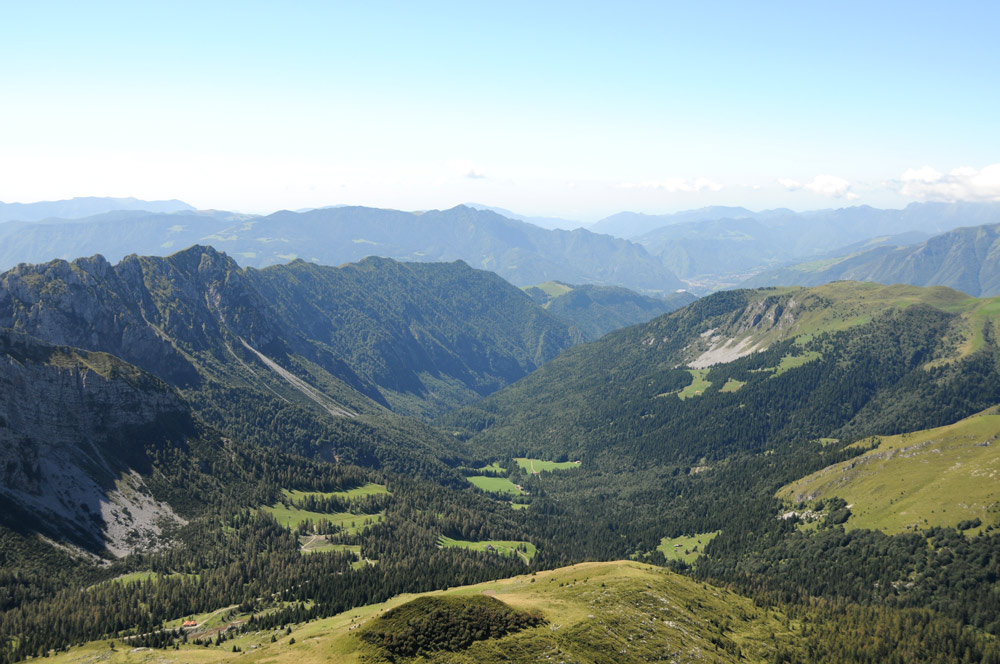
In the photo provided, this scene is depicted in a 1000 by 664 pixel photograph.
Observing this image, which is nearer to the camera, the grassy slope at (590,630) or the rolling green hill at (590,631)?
the rolling green hill at (590,631)

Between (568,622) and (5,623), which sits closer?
(568,622)

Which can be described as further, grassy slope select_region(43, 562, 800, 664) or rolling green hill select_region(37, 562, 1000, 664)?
grassy slope select_region(43, 562, 800, 664)

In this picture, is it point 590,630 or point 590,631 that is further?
point 590,630

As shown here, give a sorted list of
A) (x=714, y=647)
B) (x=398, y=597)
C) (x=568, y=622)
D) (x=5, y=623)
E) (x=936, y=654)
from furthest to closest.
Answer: (x=398, y=597)
(x=5, y=623)
(x=936, y=654)
(x=714, y=647)
(x=568, y=622)

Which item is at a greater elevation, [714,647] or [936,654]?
[714,647]

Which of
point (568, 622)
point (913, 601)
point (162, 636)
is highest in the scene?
point (568, 622)

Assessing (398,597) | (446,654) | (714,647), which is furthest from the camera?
(398,597)

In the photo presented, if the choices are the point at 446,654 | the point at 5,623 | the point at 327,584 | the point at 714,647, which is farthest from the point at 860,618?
the point at 5,623

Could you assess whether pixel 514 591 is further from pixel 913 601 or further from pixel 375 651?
pixel 913 601
